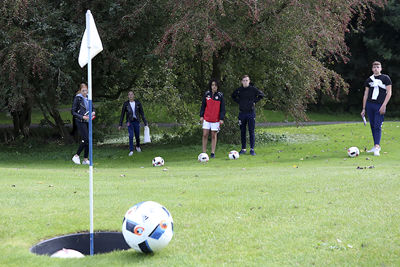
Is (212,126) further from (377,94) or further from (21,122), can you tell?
(21,122)

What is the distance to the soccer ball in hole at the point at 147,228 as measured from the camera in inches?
199

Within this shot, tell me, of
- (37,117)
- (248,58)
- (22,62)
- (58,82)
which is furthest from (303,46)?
(37,117)

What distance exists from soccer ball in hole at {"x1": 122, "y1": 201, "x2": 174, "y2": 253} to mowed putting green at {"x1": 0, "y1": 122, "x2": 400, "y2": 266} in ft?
0.57

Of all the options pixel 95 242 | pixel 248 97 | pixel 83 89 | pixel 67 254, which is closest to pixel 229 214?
pixel 95 242

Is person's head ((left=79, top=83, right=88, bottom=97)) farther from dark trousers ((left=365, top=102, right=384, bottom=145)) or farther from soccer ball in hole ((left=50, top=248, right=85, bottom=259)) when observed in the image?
soccer ball in hole ((left=50, top=248, right=85, bottom=259))

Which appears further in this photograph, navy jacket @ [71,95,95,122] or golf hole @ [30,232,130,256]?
navy jacket @ [71,95,95,122]

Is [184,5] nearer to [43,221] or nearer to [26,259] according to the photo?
[43,221]

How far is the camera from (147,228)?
16.6 feet

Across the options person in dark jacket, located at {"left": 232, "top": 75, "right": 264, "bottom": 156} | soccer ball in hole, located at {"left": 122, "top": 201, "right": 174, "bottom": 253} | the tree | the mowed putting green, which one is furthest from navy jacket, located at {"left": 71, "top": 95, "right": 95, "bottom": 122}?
soccer ball in hole, located at {"left": 122, "top": 201, "right": 174, "bottom": 253}

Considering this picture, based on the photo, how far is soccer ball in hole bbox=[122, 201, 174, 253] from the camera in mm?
5062

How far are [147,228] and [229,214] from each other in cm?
193

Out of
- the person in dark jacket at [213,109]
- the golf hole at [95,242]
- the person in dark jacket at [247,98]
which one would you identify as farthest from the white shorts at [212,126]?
the golf hole at [95,242]

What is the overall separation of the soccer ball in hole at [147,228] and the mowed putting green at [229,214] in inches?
6.9

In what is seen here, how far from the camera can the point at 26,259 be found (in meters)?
5.25
